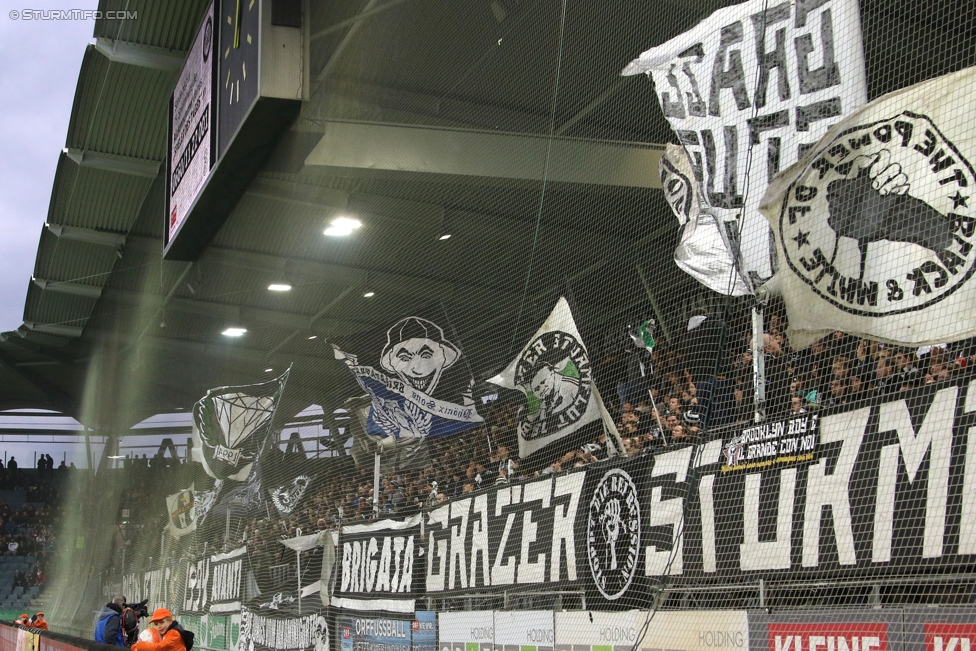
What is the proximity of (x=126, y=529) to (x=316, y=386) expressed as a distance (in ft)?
23.2

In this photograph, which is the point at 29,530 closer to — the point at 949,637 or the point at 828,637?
the point at 828,637

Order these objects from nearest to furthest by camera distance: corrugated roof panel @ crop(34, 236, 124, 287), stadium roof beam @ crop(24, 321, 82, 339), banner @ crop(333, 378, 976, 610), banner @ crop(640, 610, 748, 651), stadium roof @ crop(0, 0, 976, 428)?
banner @ crop(333, 378, 976, 610), banner @ crop(640, 610, 748, 651), stadium roof @ crop(0, 0, 976, 428), corrugated roof panel @ crop(34, 236, 124, 287), stadium roof beam @ crop(24, 321, 82, 339)

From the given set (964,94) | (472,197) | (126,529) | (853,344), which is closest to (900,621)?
(853,344)

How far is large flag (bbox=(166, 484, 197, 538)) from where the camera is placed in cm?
1009

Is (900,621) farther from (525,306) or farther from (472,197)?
(472,197)

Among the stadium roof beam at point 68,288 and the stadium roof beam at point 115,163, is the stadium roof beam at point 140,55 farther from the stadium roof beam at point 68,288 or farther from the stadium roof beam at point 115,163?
the stadium roof beam at point 68,288

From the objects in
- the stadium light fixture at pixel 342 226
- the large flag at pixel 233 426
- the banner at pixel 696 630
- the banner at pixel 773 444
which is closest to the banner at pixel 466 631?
the banner at pixel 696 630

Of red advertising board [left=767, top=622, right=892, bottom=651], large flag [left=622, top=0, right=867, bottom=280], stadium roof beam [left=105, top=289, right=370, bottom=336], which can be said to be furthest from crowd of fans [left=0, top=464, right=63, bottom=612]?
red advertising board [left=767, top=622, right=892, bottom=651]

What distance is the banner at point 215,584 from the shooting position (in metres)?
8.12

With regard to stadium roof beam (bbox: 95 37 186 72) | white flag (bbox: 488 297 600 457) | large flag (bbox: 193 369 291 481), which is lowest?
white flag (bbox: 488 297 600 457)

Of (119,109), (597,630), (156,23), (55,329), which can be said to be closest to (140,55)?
(156,23)

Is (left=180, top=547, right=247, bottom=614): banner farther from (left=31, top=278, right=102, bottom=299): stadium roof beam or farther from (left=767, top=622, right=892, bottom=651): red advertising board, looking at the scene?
(left=31, top=278, right=102, bottom=299): stadium roof beam

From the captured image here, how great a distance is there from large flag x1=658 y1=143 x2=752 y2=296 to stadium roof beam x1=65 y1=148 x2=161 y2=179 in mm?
9506

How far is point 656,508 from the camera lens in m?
3.67
